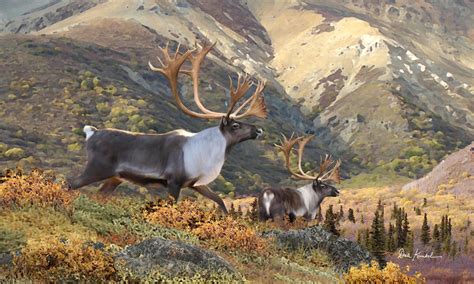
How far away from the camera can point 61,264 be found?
7.42 meters

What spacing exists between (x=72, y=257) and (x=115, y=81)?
76.4 metres

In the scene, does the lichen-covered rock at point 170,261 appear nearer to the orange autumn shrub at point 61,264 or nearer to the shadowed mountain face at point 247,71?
the orange autumn shrub at point 61,264

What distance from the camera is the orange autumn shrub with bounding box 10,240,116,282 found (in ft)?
23.8

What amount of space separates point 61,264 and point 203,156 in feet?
20.1

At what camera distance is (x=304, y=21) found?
166000 millimetres

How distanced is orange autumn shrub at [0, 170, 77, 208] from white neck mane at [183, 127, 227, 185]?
2.97m

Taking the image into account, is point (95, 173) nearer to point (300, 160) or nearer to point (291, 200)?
point (291, 200)

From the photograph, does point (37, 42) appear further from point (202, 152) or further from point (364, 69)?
point (202, 152)

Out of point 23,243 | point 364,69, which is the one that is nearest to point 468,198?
point 23,243

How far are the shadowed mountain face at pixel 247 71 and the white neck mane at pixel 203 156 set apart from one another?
39656mm

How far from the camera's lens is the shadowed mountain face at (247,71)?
67.7 metres

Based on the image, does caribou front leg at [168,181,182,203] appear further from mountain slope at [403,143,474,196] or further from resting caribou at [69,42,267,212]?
mountain slope at [403,143,474,196]

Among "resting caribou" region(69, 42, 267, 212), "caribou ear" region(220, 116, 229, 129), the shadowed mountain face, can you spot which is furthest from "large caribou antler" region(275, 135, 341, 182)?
the shadowed mountain face

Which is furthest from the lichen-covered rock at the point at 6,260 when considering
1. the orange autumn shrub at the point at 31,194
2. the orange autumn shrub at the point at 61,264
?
the orange autumn shrub at the point at 31,194
